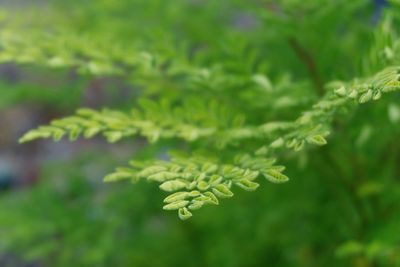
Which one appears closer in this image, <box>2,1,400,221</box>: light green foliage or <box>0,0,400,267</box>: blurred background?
<box>2,1,400,221</box>: light green foliage

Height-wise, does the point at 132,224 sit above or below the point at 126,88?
below

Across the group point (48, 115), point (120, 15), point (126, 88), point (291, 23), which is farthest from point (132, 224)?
point (48, 115)

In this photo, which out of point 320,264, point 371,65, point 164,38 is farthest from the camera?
point 320,264

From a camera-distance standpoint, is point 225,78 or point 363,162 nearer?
point 225,78

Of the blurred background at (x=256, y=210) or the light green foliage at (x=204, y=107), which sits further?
the blurred background at (x=256, y=210)

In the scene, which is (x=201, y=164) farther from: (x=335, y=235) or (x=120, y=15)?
(x=120, y=15)

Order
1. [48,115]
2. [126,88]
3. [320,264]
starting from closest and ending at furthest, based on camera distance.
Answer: [320,264] → [126,88] → [48,115]

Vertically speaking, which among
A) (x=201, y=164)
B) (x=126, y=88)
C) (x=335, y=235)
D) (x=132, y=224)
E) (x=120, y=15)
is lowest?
(x=201, y=164)

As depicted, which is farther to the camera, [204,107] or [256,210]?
[256,210]
